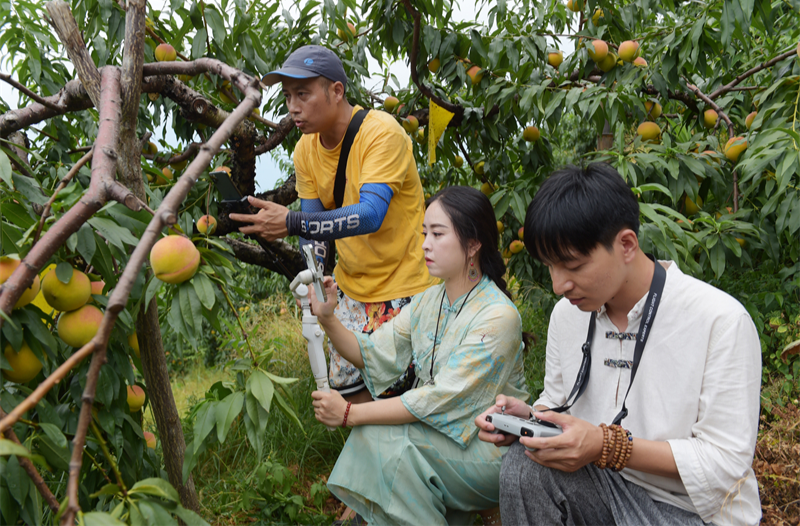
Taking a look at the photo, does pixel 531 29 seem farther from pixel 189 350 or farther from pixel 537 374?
pixel 189 350

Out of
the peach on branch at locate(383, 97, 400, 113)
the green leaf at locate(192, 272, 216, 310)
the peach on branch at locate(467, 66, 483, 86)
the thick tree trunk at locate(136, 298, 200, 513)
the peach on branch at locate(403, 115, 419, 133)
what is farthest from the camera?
the peach on branch at locate(383, 97, 400, 113)

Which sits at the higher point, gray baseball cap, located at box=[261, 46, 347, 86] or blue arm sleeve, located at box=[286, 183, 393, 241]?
gray baseball cap, located at box=[261, 46, 347, 86]

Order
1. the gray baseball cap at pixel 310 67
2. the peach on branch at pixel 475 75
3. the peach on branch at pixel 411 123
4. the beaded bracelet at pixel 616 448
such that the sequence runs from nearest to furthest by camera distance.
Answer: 1. the beaded bracelet at pixel 616 448
2. the gray baseball cap at pixel 310 67
3. the peach on branch at pixel 475 75
4. the peach on branch at pixel 411 123

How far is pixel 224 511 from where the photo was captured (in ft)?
7.74

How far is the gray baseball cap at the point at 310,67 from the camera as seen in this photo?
2018 millimetres

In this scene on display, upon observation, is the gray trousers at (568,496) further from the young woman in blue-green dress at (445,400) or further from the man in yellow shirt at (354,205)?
the man in yellow shirt at (354,205)

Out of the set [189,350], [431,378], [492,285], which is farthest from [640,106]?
[189,350]

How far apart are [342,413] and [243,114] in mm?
1000

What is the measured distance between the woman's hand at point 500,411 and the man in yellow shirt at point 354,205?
66 centimetres

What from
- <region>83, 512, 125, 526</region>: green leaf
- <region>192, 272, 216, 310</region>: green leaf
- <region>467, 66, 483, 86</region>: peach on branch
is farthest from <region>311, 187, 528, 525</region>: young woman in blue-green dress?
<region>467, 66, 483, 86</region>: peach on branch

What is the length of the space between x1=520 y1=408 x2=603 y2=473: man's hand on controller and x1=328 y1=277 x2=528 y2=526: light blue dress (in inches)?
16.9

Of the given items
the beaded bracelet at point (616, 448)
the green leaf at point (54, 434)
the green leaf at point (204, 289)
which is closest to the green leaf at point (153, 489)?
the green leaf at point (54, 434)

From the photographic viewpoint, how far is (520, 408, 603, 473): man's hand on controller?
1.30 metres

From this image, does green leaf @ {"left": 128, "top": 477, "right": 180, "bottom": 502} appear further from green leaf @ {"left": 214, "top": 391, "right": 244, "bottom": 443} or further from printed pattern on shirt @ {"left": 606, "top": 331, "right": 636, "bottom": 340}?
printed pattern on shirt @ {"left": 606, "top": 331, "right": 636, "bottom": 340}
